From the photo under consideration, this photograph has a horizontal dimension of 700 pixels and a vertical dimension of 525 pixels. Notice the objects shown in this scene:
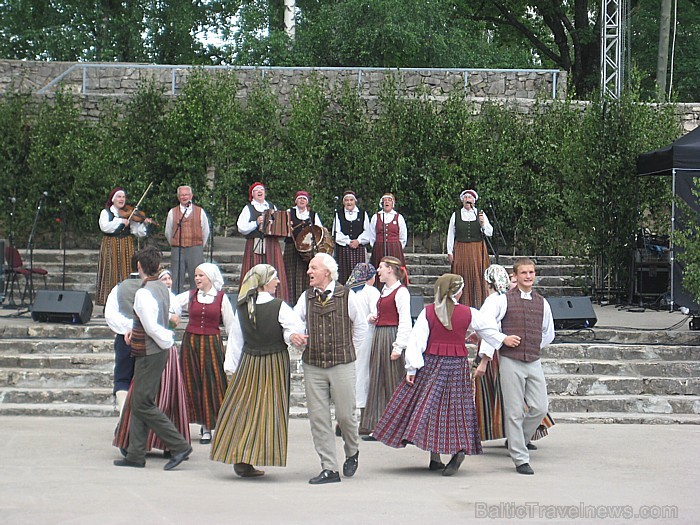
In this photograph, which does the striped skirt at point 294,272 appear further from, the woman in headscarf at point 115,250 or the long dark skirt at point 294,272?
the woman in headscarf at point 115,250

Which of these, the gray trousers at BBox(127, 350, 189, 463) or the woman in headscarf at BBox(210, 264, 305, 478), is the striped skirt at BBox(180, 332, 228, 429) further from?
the woman in headscarf at BBox(210, 264, 305, 478)

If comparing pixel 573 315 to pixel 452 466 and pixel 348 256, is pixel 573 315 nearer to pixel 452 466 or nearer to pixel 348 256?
pixel 348 256

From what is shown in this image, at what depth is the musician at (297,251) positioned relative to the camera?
1140 cm

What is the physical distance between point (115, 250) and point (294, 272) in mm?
1980

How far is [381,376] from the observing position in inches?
312

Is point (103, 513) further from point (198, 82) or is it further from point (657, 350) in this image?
point (198, 82)

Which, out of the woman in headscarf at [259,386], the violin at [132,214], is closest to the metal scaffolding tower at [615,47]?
the violin at [132,214]

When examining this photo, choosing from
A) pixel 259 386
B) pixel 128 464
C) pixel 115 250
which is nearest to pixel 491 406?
pixel 259 386

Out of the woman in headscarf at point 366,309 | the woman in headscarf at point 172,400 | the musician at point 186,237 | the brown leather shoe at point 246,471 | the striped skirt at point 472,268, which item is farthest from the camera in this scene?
the striped skirt at point 472,268

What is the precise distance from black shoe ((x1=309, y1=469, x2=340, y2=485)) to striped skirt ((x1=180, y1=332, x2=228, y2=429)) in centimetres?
141

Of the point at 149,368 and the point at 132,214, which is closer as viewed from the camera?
the point at 149,368

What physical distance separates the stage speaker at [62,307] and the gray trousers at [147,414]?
411 cm

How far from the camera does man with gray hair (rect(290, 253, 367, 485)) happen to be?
6441 mm

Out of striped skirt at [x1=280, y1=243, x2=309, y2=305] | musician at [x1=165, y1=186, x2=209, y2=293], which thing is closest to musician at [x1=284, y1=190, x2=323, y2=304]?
striped skirt at [x1=280, y1=243, x2=309, y2=305]
